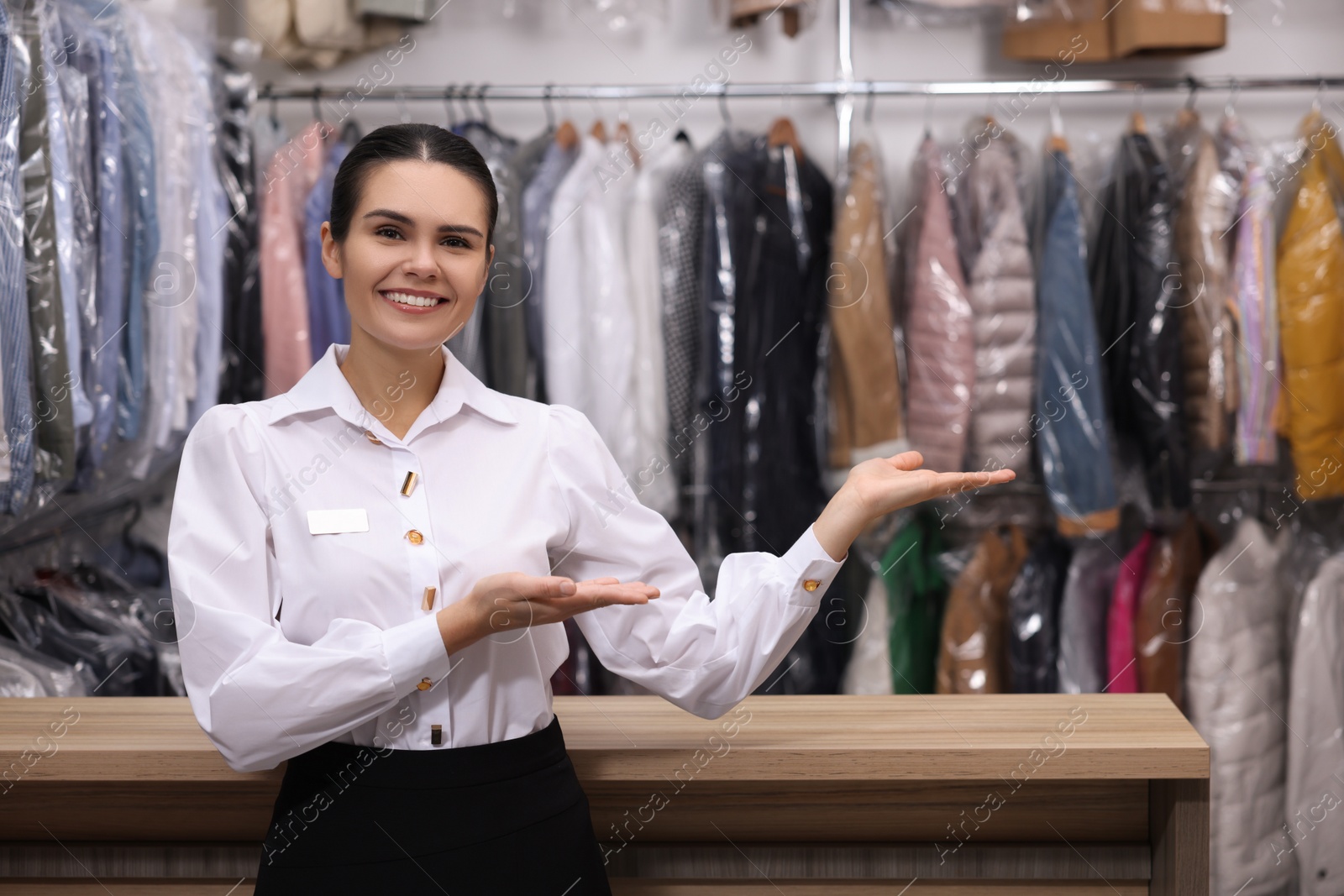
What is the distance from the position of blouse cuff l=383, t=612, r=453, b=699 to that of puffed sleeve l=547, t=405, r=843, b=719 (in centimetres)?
22

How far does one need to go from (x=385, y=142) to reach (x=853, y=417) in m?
1.44

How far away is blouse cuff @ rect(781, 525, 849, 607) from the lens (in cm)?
119

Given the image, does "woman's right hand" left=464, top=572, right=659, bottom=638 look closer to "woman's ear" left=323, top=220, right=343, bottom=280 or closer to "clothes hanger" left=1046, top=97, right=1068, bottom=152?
"woman's ear" left=323, top=220, right=343, bottom=280

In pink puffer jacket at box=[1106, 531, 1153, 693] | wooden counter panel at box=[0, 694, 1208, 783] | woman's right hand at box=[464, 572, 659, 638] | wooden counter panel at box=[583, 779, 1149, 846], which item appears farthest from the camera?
pink puffer jacket at box=[1106, 531, 1153, 693]

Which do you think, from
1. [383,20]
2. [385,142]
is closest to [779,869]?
[385,142]

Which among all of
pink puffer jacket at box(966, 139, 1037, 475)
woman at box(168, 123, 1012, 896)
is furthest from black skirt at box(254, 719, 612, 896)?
pink puffer jacket at box(966, 139, 1037, 475)

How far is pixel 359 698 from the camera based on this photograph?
3.42 feet

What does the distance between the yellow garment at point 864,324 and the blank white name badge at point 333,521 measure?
1429mm

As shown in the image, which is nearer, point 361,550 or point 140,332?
point 361,550

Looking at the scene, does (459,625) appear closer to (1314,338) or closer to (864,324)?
(864,324)

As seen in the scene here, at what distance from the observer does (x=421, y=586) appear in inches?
44.3

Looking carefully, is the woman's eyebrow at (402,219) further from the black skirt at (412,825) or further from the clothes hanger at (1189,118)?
the clothes hanger at (1189,118)

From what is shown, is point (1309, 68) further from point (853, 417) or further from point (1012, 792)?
point (1012, 792)

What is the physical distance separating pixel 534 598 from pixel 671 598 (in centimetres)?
27
